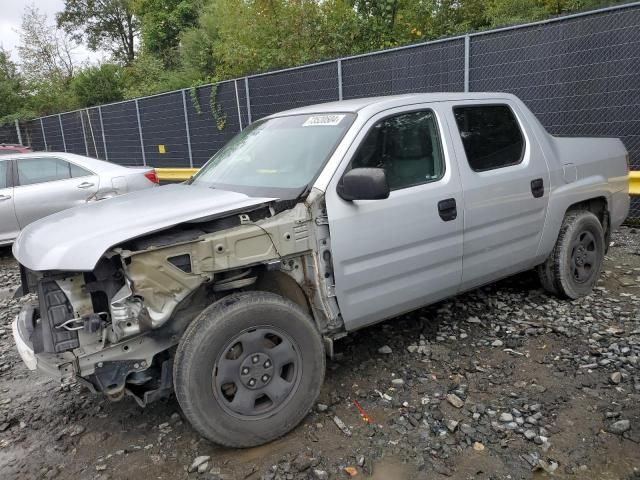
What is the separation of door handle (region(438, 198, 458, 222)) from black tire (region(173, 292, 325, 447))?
3.94 feet

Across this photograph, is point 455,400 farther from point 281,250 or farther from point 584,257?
point 584,257

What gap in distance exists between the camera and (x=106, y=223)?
2688 millimetres

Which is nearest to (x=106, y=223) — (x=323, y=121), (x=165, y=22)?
(x=323, y=121)

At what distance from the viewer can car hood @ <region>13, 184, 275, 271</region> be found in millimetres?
2436

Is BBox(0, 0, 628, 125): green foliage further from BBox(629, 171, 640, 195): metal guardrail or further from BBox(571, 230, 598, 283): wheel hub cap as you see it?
BBox(571, 230, 598, 283): wheel hub cap

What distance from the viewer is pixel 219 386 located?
2654 millimetres

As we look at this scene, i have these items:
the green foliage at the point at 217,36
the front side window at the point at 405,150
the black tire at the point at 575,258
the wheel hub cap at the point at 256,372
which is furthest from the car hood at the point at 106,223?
the green foliage at the point at 217,36

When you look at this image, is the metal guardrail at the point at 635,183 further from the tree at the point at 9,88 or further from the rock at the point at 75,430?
the tree at the point at 9,88

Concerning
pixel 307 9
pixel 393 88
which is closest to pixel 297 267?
pixel 393 88

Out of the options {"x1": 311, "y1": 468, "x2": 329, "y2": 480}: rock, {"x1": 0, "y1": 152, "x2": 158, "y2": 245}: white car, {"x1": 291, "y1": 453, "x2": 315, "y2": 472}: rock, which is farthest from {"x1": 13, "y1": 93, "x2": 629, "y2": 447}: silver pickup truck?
{"x1": 0, "y1": 152, "x2": 158, "y2": 245}: white car

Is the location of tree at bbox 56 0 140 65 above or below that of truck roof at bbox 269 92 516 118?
above

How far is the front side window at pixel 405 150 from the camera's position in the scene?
3.26 m

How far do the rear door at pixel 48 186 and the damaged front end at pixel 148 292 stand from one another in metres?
4.89

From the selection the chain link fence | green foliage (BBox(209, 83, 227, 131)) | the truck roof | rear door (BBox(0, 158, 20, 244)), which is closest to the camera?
the truck roof
